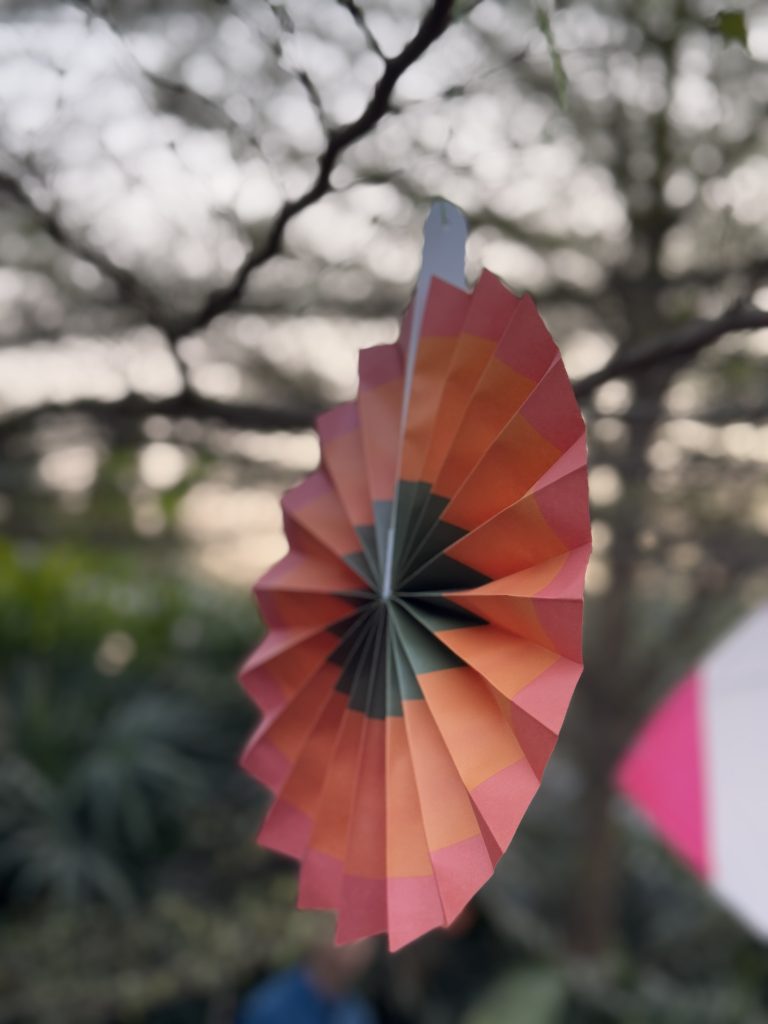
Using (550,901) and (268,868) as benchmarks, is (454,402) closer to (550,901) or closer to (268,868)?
(268,868)

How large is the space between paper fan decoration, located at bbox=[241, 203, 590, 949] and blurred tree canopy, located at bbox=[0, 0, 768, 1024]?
66 centimetres

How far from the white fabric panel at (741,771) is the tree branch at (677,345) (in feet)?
1.66

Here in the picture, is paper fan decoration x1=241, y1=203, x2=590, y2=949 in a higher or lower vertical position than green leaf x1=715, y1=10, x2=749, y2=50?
lower

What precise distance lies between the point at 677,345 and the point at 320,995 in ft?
6.05

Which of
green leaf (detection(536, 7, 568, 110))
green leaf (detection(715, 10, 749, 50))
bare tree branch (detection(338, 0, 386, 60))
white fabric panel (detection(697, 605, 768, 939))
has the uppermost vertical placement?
bare tree branch (detection(338, 0, 386, 60))

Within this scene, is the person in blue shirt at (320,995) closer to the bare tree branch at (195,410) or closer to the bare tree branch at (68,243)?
the bare tree branch at (195,410)

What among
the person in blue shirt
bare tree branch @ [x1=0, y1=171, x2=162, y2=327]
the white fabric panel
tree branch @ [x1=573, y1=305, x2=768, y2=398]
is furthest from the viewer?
the person in blue shirt

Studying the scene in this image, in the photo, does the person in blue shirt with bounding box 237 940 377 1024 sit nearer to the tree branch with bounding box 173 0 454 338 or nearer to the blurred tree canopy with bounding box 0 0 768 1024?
the blurred tree canopy with bounding box 0 0 768 1024

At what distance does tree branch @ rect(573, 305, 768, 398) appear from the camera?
0.89 m

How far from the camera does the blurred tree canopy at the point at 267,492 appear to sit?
1.81m

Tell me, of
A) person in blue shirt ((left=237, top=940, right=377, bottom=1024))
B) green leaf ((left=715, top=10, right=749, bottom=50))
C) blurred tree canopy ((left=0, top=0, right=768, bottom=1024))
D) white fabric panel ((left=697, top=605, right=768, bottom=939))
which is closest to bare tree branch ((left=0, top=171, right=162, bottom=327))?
blurred tree canopy ((left=0, top=0, right=768, bottom=1024))

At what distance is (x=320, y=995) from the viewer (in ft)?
7.15

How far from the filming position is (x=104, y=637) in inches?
135

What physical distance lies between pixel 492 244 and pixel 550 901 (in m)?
3.34
